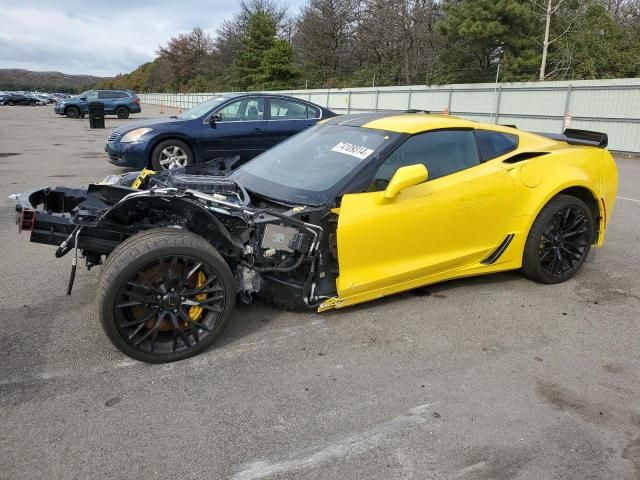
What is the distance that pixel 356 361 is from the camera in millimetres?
3189

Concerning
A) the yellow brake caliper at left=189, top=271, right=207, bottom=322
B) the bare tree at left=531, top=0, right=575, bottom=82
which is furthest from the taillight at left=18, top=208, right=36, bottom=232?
the bare tree at left=531, top=0, right=575, bottom=82

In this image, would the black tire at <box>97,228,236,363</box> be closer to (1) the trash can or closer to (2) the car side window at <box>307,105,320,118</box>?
(2) the car side window at <box>307,105,320,118</box>

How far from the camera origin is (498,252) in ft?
13.8

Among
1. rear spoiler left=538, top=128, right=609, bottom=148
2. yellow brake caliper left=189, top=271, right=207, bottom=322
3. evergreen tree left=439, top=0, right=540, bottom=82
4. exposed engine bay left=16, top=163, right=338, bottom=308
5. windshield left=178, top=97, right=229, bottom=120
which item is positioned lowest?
yellow brake caliper left=189, top=271, right=207, bottom=322

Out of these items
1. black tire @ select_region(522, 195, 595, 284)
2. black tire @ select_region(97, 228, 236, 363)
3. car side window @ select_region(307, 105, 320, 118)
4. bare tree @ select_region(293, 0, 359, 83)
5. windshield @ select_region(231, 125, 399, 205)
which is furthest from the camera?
bare tree @ select_region(293, 0, 359, 83)

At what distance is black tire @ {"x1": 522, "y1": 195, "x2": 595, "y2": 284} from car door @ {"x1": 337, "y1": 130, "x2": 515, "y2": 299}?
0.35 meters

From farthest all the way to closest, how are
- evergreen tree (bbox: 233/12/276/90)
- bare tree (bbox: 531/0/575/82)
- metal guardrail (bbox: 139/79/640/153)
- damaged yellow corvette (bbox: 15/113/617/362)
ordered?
evergreen tree (bbox: 233/12/276/90) < bare tree (bbox: 531/0/575/82) < metal guardrail (bbox: 139/79/640/153) < damaged yellow corvette (bbox: 15/113/617/362)

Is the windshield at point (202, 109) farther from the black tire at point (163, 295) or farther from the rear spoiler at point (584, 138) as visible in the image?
the black tire at point (163, 295)

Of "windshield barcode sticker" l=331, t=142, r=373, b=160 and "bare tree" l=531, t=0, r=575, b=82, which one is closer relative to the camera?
"windshield barcode sticker" l=331, t=142, r=373, b=160

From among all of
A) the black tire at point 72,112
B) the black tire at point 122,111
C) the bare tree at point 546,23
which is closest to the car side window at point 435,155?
the bare tree at point 546,23

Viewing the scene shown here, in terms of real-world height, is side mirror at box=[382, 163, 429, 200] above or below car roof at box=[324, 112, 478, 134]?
below

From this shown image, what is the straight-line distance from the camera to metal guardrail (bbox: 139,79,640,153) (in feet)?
50.1

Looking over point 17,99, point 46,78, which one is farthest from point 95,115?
point 46,78

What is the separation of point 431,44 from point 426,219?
3456 cm
